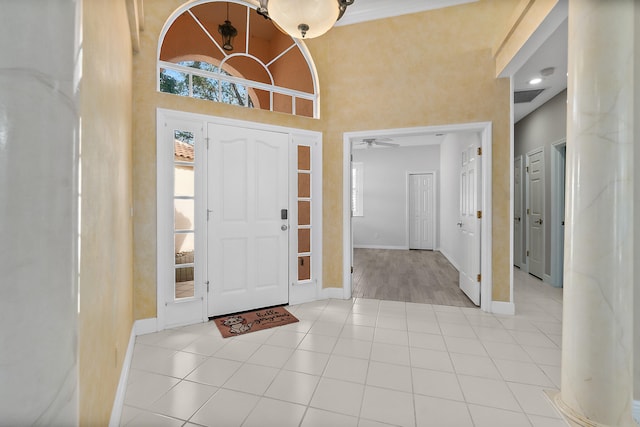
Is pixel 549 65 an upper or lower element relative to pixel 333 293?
upper

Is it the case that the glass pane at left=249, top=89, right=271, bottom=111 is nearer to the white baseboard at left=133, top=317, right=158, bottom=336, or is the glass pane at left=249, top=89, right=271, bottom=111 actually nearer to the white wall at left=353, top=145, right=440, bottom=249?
the white baseboard at left=133, top=317, right=158, bottom=336

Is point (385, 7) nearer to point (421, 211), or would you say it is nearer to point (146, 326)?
point (146, 326)

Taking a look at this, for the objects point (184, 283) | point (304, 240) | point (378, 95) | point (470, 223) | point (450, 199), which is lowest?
point (184, 283)

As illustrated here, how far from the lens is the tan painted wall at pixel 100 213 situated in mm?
1009

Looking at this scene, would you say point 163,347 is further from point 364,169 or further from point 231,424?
point 364,169

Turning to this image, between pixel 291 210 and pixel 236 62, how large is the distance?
68.6 inches

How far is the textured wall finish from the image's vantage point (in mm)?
551

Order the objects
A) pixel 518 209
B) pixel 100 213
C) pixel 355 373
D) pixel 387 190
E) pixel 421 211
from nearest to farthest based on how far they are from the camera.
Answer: pixel 100 213 < pixel 355 373 < pixel 518 209 < pixel 421 211 < pixel 387 190

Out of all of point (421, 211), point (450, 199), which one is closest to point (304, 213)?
point (450, 199)

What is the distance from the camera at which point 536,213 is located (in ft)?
16.4

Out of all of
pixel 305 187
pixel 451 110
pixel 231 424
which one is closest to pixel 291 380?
pixel 231 424

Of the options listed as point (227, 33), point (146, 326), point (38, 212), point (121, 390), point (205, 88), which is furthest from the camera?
point (227, 33)

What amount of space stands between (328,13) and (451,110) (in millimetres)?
2034

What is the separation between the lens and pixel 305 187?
3672 millimetres
